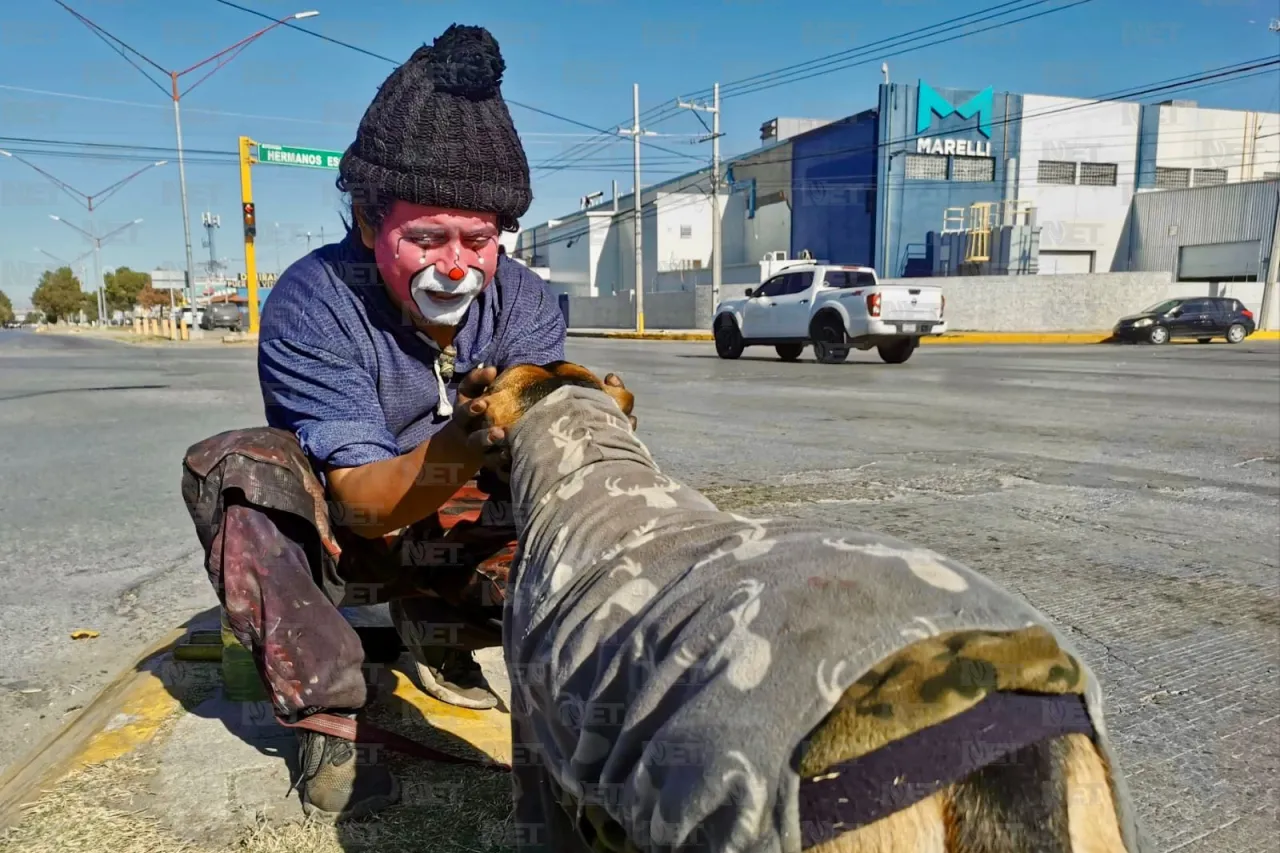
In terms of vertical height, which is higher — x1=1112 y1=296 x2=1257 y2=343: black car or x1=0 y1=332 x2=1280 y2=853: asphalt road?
x1=1112 y1=296 x2=1257 y2=343: black car

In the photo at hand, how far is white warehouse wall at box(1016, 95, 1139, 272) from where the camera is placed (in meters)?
35.2

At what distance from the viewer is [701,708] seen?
92 centimetres

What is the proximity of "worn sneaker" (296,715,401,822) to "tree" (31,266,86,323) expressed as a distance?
10310 centimetres

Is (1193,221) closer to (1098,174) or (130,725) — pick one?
(1098,174)

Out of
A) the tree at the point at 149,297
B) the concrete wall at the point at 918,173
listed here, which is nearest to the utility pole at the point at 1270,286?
the concrete wall at the point at 918,173

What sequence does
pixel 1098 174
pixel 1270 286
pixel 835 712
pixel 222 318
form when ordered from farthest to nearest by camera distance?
pixel 222 318 < pixel 1098 174 < pixel 1270 286 < pixel 835 712

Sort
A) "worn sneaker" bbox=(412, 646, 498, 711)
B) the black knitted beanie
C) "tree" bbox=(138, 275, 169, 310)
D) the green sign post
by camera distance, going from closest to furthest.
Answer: the black knitted beanie < "worn sneaker" bbox=(412, 646, 498, 711) < the green sign post < "tree" bbox=(138, 275, 169, 310)

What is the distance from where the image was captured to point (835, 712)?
899 mm

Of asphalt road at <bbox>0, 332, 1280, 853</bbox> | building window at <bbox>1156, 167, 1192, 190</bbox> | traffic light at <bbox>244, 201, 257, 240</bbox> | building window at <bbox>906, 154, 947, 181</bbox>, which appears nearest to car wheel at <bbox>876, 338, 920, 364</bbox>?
asphalt road at <bbox>0, 332, 1280, 853</bbox>

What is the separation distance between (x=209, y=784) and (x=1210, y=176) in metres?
46.6

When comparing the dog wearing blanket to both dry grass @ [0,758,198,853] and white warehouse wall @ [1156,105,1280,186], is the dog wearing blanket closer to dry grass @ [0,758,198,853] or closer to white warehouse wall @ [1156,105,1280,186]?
dry grass @ [0,758,198,853]

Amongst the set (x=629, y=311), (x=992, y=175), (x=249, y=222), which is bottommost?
(x=629, y=311)

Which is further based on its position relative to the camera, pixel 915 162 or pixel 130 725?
pixel 915 162

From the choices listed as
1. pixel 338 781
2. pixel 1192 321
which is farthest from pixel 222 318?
pixel 338 781
